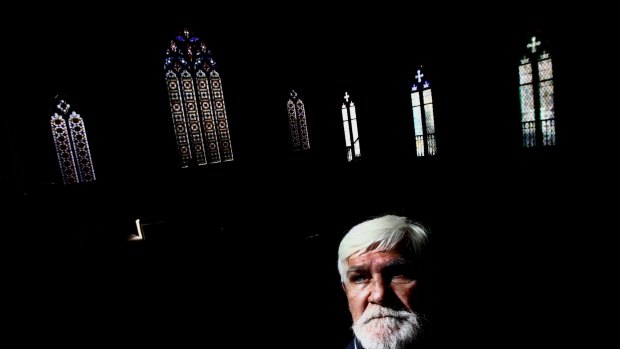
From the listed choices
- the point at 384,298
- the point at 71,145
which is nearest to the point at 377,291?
the point at 384,298

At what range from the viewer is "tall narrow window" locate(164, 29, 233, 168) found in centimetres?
895

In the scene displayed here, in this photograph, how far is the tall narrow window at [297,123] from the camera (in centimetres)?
1076

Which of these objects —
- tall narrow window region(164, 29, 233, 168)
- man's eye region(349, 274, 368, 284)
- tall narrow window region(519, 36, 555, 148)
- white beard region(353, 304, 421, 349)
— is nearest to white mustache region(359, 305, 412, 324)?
white beard region(353, 304, 421, 349)

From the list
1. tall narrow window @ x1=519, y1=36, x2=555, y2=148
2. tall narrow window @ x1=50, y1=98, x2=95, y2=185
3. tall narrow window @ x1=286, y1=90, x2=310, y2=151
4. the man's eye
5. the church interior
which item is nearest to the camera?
the man's eye

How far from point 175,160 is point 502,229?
29.2ft

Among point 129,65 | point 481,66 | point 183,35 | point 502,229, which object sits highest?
point 183,35

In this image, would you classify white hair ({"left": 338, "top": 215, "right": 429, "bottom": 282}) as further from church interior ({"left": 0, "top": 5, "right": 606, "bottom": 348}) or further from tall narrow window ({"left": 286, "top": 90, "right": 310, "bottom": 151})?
tall narrow window ({"left": 286, "top": 90, "right": 310, "bottom": 151})

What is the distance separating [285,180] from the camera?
10086mm

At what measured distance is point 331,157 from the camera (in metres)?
11.3

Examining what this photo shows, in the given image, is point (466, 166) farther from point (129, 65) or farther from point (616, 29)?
point (129, 65)

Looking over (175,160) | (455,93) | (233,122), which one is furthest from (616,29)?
(175,160)

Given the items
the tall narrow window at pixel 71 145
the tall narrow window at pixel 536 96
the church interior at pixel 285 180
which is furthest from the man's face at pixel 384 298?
the tall narrow window at pixel 536 96

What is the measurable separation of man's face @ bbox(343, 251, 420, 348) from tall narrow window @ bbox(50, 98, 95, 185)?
962 centimetres

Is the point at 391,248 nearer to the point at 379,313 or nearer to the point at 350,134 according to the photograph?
the point at 379,313
